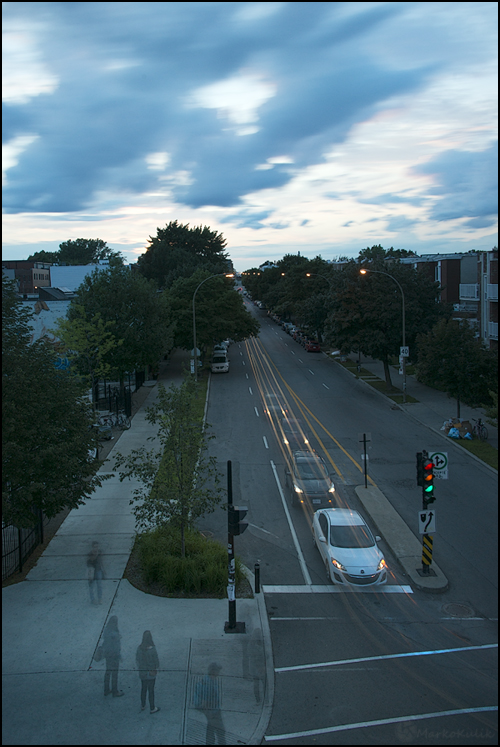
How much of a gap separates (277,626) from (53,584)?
208 inches

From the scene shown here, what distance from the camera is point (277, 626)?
11.2 metres

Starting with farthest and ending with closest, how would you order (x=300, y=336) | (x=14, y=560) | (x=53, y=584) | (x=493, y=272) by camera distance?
(x=300, y=336) < (x=493, y=272) < (x=14, y=560) < (x=53, y=584)

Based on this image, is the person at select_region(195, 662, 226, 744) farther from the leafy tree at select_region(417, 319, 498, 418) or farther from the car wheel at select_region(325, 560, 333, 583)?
the leafy tree at select_region(417, 319, 498, 418)

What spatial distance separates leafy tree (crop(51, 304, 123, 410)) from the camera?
2927cm

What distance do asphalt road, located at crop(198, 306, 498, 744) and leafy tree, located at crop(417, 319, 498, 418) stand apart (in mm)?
4171

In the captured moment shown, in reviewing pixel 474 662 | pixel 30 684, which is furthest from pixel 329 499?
pixel 30 684

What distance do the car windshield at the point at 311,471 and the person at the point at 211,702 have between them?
9.63 metres

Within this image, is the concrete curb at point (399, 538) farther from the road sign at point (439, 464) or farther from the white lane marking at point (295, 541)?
the white lane marking at point (295, 541)

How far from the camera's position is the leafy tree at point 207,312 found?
47.3 meters

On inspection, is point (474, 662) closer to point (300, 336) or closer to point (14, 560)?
point (14, 560)

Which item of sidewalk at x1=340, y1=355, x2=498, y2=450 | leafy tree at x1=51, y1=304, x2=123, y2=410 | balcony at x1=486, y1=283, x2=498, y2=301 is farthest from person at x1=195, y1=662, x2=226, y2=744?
balcony at x1=486, y1=283, x2=498, y2=301

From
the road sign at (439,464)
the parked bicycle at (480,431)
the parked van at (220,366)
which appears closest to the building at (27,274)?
the parked van at (220,366)

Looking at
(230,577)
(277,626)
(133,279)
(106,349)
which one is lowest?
(277,626)

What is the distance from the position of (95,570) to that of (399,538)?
8.30 m
